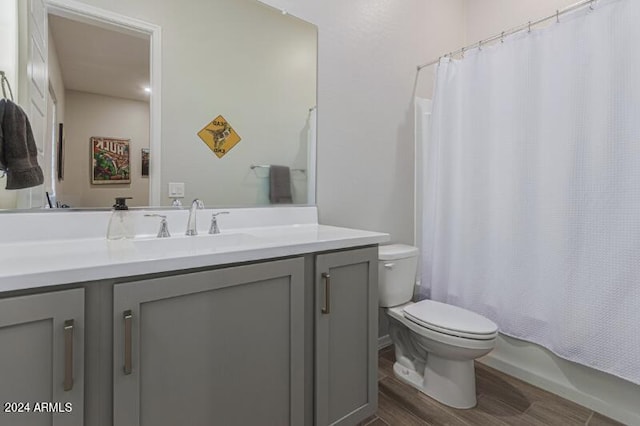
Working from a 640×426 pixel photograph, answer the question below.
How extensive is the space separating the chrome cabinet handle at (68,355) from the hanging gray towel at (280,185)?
1.05 meters

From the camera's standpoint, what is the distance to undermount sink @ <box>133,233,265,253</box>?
1178mm

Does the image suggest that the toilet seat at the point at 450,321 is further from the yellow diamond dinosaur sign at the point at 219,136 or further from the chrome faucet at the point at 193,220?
the yellow diamond dinosaur sign at the point at 219,136

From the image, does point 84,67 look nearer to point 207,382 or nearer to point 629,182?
point 207,382

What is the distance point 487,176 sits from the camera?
1903mm

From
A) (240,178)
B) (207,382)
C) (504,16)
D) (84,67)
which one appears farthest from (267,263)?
(504,16)

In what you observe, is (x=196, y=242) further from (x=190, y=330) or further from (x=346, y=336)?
(x=346, y=336)

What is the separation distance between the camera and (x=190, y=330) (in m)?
0.93

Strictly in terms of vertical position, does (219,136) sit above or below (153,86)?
below

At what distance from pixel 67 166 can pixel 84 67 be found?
38 cm

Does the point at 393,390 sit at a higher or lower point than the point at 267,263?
lower

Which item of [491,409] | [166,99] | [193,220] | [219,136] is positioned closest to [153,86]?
[166,99]

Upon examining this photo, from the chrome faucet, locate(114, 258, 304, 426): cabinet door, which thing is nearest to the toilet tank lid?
locate(114, 258, 304, 426): cabinet door

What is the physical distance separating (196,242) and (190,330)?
45cm

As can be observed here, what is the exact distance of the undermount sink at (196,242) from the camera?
3.86ft
